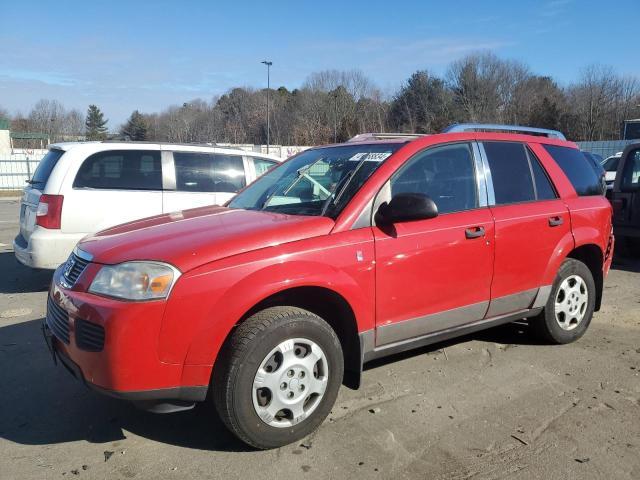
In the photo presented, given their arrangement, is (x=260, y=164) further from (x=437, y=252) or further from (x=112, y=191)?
(x=437, y=252)

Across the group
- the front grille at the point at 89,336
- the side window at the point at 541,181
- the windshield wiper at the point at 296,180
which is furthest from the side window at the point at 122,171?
the side window at the point at 541,181

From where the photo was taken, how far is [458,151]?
4070 millimetres

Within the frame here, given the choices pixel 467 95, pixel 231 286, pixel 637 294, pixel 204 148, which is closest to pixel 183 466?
pixel 231 286

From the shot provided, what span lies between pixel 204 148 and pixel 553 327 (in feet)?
16.0

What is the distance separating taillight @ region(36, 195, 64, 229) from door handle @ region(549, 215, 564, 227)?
16.9 ft

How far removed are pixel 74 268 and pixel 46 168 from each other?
153 inches

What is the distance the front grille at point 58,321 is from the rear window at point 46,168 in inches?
139

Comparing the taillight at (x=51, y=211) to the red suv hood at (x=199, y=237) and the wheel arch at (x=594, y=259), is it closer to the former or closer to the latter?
the red suv hood at (x=199, y=237)

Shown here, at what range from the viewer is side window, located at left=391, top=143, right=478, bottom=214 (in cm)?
371

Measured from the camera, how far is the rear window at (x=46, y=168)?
251 inches

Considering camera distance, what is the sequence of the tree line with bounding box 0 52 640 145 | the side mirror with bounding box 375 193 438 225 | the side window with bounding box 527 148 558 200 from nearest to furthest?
1. the side mirror with bounding box 375 193 438 225
2. the side window with bounding box 527 148 558 200
3. the tree line with bounding box 0 52 640 145

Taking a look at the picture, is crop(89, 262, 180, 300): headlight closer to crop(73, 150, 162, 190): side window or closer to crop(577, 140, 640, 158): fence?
crop(73, 150, 162, 190): side window

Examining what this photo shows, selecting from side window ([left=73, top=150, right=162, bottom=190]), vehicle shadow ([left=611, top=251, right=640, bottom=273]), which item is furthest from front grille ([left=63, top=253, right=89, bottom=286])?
vehicle shadow ([left=611, top=251, right=640, bottom=273])

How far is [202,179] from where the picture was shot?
23.6 feet
